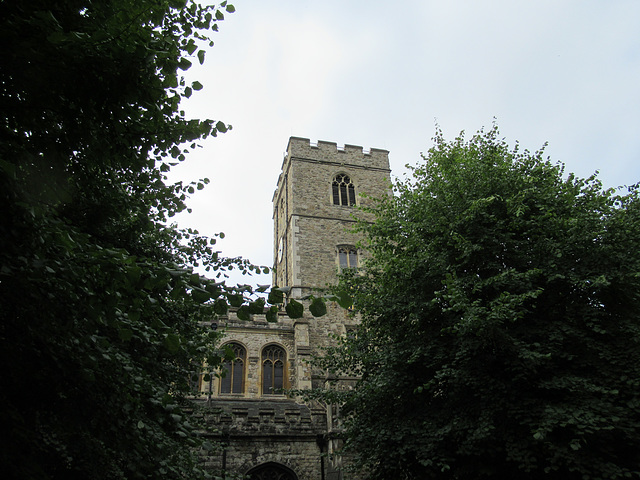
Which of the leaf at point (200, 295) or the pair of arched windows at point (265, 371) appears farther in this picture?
the pair of arched windows at point (265, 371)

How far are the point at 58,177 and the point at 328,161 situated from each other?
20324 mm

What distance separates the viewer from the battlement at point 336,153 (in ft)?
78.3

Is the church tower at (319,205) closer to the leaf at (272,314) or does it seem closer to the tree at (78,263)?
the tree at (78,263)

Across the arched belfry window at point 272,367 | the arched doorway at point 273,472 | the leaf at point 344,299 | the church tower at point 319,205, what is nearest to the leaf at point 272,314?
the leaf at point 344,299

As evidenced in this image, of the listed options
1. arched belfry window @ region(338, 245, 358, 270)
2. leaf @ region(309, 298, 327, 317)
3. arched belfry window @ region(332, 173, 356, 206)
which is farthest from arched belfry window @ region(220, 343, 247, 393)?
leaf @ region(309, 298, 327, 317)

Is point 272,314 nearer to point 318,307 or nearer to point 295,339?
point 318,307

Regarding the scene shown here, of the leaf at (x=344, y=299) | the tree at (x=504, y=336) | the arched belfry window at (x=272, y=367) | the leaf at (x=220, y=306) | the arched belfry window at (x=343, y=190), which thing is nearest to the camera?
the leaf at (x=344, y=299)

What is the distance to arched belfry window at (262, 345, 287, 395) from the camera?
54.0 ft

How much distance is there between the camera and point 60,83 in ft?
11.3

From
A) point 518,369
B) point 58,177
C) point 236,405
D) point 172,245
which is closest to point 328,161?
point 236,405

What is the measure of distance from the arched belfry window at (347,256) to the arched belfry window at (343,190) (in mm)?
2832

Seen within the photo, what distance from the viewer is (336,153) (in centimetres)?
2439

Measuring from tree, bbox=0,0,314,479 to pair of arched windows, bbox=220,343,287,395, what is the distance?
39.8ft

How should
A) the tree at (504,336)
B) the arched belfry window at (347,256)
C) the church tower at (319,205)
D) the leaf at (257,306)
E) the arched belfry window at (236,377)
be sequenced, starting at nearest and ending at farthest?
the leaf at (257,306), the tree at (504,336), the arched belfry window at (236,377), the church tower at (319,205), the arched belfry window at (347,256)
